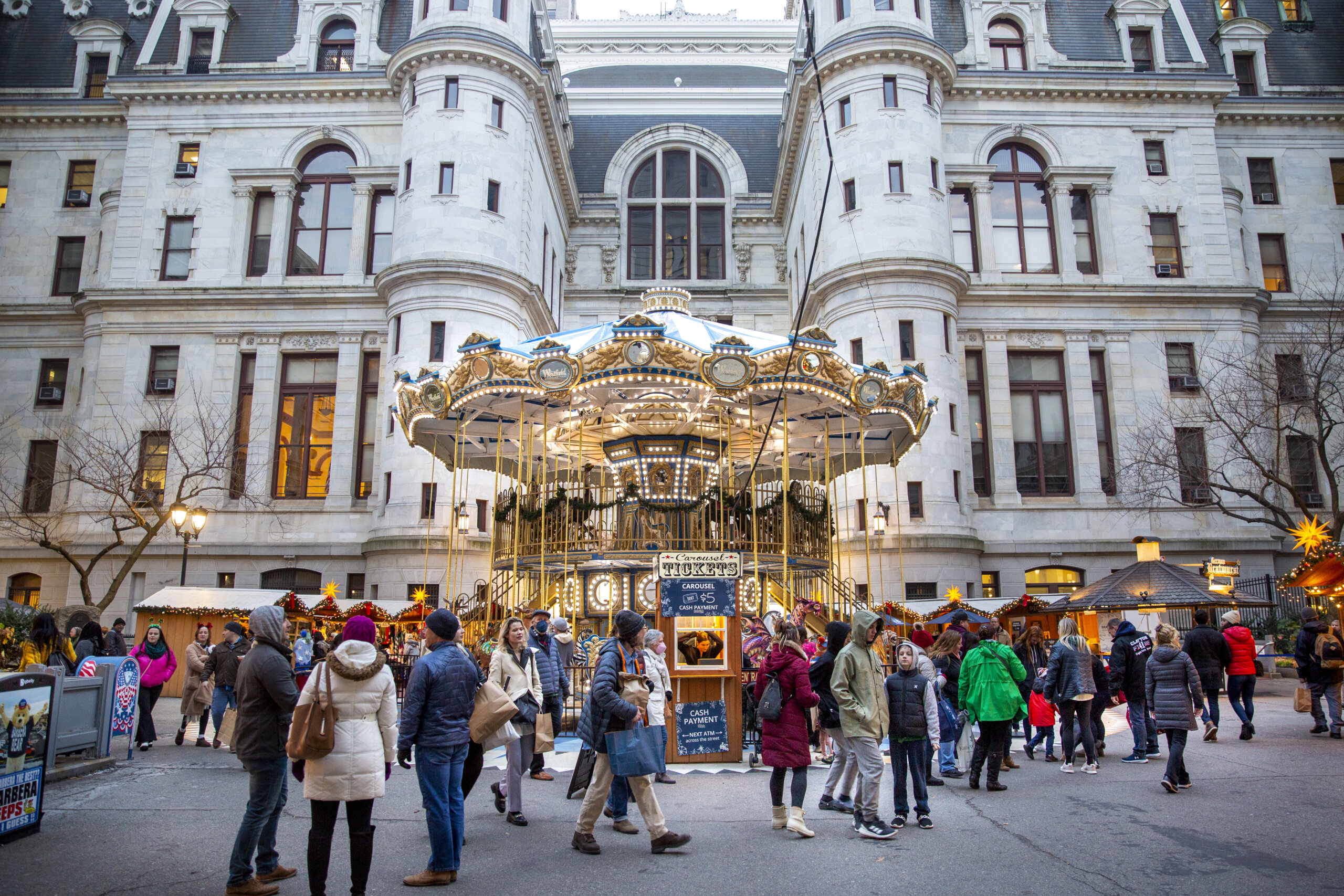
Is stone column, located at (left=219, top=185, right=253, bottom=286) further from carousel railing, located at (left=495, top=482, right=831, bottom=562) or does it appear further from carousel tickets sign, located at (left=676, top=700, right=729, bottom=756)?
carousel tickets sign, located at (left=676, top=700, right=729, bottom=756)

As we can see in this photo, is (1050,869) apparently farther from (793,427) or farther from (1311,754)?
(793,427)

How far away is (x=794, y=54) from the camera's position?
36.4m

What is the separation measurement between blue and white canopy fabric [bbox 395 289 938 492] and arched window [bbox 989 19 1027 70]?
60.3 feet

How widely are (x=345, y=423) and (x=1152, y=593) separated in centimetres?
2350

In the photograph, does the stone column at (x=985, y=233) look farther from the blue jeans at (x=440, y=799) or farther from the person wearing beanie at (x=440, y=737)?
the blue jeans at (x=440, y=799)

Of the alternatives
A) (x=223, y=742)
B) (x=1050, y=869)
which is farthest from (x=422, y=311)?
(x=1050, y=869)

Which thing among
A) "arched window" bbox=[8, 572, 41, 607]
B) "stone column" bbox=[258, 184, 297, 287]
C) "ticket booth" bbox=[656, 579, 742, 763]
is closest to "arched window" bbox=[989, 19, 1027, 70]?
"stone column" bbox=[258, 184, 297, 287]

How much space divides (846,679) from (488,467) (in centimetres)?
1788

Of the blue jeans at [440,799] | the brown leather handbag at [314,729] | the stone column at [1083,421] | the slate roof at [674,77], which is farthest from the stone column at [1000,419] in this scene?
the brown leather handbag at [314,729]

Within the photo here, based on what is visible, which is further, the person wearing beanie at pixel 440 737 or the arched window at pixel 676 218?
the arched window at pixel 676 218

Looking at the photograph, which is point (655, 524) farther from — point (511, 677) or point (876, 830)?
point (876, 830)

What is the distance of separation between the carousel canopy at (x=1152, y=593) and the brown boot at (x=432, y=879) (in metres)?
14.5

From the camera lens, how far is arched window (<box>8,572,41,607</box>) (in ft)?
96.3

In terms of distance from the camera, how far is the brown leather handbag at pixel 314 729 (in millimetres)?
5629
